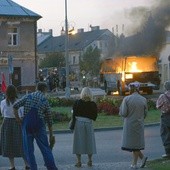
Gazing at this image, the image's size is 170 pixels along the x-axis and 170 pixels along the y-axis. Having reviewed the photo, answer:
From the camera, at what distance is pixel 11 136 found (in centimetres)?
1353

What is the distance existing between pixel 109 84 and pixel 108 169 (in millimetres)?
36683

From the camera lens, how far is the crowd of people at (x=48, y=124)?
12117 millimetres

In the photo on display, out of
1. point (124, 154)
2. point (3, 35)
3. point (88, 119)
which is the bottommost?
point (124, 154)

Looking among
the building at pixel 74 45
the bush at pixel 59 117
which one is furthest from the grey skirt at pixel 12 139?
the building at pixel 74 45

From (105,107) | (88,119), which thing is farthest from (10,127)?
(105,107)

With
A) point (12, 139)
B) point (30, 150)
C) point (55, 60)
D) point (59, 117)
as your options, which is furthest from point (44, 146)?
point (55, 60)

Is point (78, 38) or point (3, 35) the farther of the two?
point (78, 38)

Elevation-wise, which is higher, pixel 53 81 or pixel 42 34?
pixel 42 34

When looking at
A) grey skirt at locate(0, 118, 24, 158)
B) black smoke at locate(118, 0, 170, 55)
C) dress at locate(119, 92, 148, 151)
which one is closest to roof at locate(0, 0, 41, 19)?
black smoke at locate(118, 0, 170, 55)

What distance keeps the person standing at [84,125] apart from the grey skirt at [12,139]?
1.30 metres

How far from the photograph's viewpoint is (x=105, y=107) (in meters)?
30.3

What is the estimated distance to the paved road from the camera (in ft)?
46.7

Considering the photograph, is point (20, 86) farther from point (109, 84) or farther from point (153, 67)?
point (153, 67)

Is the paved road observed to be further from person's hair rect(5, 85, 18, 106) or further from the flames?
the flames
